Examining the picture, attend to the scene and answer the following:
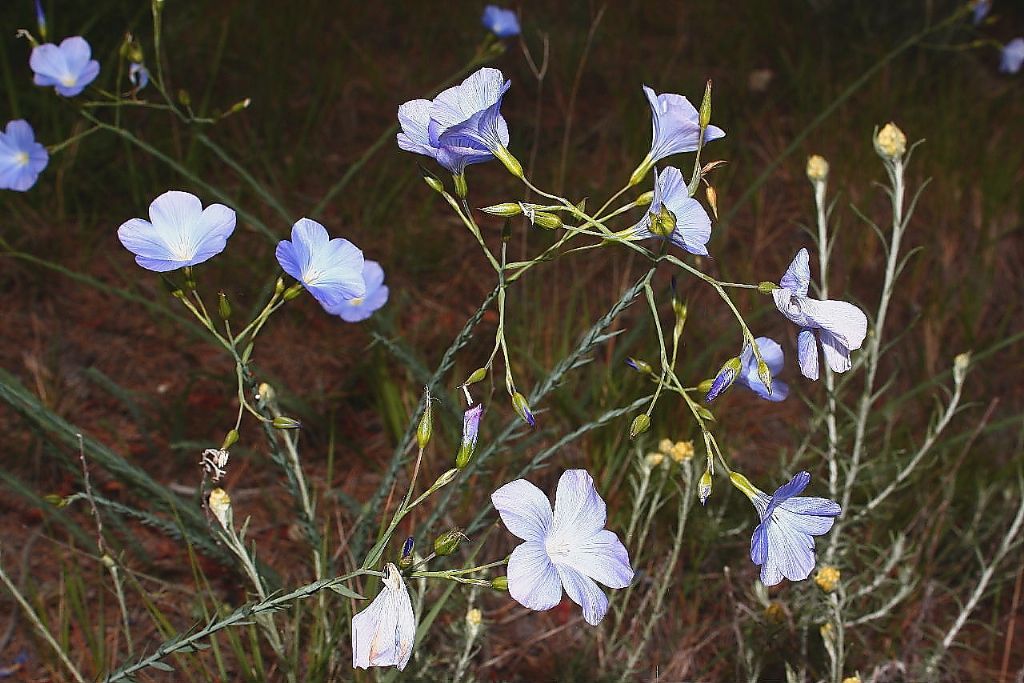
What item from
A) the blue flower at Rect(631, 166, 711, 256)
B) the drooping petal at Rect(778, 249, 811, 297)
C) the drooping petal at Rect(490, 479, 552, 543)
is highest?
the blue flower at Rect(631, 166, 711, 256)

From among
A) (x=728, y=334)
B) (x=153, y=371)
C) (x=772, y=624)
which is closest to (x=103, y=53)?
(x=153, y=371)

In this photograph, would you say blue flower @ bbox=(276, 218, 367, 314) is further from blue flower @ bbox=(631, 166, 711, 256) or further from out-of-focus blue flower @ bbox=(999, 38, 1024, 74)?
out-of-focus blue flower @ bbox=(999, 38, 1024, 74)

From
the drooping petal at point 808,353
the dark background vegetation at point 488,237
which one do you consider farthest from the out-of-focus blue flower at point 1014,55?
the drooping petal at point 808,353

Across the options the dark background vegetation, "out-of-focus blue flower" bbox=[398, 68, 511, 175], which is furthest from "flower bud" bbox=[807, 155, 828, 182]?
"out-of-focus blue flower" bbox=[398, 68, 511, 175]

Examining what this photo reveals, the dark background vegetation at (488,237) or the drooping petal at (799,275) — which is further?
the dark background vegetation at (488,237)

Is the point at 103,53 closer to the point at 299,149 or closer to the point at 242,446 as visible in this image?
the point at 299,149

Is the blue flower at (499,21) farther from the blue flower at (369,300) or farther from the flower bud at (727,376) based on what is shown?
the flower bud at (727,376)

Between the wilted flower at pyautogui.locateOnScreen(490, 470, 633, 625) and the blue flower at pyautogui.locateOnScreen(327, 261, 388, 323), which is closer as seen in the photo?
the wilted flower at pyautogui.locateOnScreen(490, 470, 633, 625)
